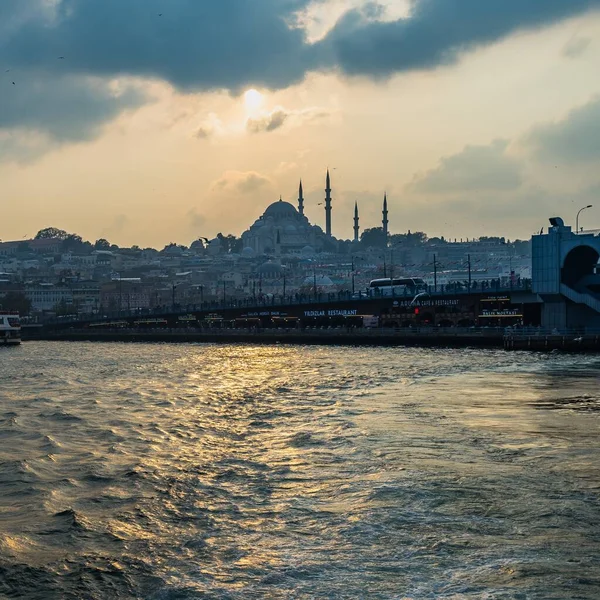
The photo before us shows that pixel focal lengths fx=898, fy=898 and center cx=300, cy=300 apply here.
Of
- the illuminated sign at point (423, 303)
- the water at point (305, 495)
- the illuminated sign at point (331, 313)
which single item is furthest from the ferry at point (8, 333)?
the water at point (305, 495)

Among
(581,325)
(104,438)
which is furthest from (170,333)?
(104,438)

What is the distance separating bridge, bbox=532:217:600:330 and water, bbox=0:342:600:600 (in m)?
35.6

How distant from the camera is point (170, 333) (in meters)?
112

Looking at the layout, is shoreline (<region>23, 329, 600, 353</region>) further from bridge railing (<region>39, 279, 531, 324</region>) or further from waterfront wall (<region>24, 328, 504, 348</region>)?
bridge railing (<region>39, 279, 531, 324</region>)

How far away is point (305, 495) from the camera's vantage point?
20.3 m

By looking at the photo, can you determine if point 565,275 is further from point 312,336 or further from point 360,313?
point 360,313

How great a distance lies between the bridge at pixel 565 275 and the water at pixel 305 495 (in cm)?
3557

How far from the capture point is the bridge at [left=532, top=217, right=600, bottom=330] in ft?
245

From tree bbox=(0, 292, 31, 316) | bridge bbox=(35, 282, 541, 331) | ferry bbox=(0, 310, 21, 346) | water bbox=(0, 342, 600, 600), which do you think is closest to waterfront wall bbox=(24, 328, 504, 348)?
bridge bbox=(35, 282, 541, 331)

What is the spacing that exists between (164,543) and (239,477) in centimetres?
559

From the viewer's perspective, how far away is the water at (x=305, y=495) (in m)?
→ 15.1

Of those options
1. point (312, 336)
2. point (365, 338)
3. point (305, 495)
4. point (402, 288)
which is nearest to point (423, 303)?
point (365, 338)

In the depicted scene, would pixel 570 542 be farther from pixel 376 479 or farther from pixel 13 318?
pixel 13 318

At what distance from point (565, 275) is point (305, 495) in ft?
197
